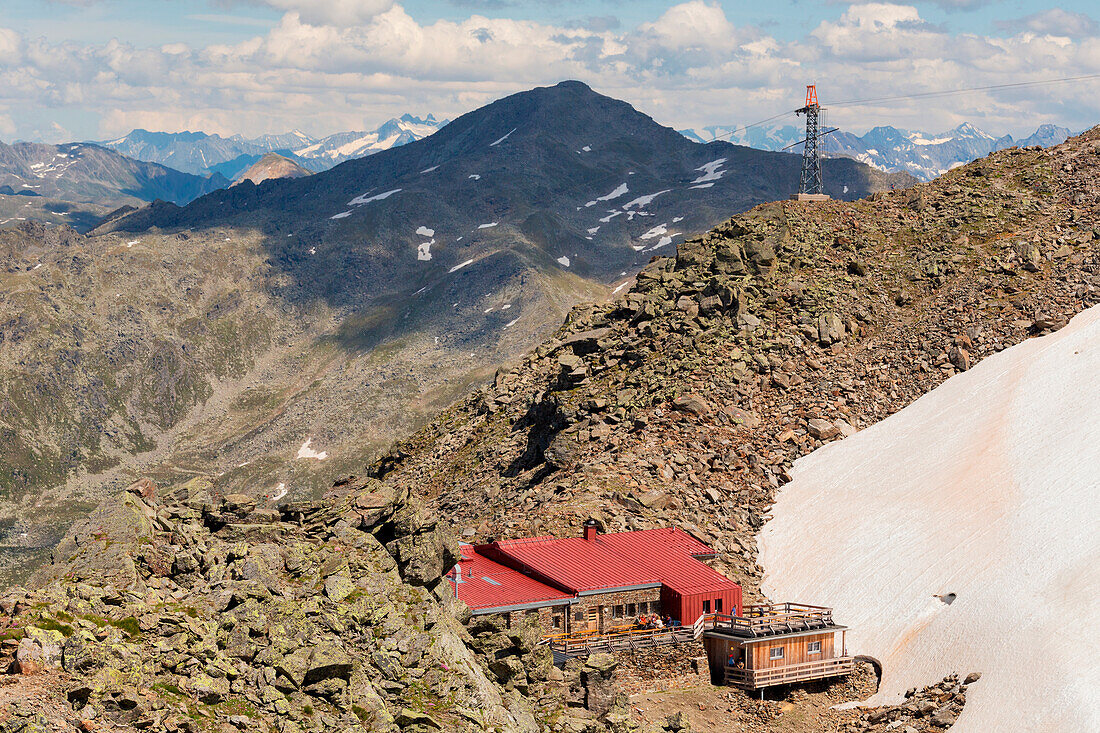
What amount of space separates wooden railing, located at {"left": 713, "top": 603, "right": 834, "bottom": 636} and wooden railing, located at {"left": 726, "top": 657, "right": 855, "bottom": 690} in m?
1.56

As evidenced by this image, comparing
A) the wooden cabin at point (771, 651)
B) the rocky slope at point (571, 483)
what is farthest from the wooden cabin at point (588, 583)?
the rocky slope at point (571, 483)

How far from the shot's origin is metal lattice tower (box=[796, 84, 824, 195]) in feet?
354

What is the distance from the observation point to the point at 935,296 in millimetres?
81875

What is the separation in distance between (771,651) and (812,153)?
244 ft

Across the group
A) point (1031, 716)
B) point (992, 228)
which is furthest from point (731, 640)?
point (992, 228)

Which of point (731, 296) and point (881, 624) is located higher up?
point (731, 296)

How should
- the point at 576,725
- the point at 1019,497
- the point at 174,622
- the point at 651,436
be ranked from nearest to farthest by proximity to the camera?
the point at 174,622
the point at 576,725
the point at 1019,497
the point at 651,436

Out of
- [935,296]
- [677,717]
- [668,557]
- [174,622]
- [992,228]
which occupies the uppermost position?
[992,228]

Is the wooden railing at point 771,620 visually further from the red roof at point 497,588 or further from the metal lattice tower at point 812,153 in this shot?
the metal lattice tower at point 812,153

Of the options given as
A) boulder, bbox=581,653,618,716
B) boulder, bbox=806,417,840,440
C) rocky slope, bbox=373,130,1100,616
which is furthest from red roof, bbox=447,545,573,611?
boulder, bbox=806,417,840,440

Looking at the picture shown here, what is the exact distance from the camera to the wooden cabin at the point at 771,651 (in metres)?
46.8

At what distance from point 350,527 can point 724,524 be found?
3053 cm

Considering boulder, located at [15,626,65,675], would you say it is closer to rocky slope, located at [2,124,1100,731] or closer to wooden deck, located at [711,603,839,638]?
rocky slope, located at [2,124,1100,731]

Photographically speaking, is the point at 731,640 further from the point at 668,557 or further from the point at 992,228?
the point at 992,228
